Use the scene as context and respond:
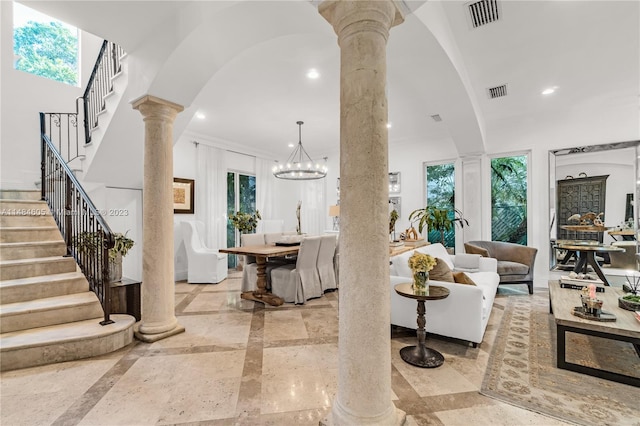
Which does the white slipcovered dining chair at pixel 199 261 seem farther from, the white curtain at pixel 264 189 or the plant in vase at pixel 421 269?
the plant in vase at pixel 421 269

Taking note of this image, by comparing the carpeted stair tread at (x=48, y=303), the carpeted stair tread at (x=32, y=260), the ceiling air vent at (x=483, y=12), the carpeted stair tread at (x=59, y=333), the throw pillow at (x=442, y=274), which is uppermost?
the ceiling air vent at (x=483, y=12)

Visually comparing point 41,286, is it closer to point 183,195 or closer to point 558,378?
point 183,195

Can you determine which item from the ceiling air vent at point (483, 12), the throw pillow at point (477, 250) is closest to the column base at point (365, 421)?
the ceiling air vent at point (483, 12)

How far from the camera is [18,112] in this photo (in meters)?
4.65

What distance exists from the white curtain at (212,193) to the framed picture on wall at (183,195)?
14 cm

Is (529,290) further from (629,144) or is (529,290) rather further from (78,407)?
(78,407)

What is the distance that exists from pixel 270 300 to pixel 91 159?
3.16 metres

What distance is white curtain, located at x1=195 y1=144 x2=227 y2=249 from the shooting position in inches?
242

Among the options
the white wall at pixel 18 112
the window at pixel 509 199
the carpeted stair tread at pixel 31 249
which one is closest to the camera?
the carpeted stair tread at pixel 31 249

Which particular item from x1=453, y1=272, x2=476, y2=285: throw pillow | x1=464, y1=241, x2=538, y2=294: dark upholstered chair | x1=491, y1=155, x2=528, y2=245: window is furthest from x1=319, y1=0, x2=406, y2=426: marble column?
x1=491, y1=155, x2=528, y2=245: window

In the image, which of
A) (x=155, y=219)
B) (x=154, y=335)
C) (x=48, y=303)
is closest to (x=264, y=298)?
(x=154, y=335)

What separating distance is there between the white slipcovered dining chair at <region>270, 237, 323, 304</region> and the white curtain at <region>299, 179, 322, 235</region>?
3.46 metres

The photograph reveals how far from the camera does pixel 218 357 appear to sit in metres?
2.59

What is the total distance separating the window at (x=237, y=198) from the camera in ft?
22.7
